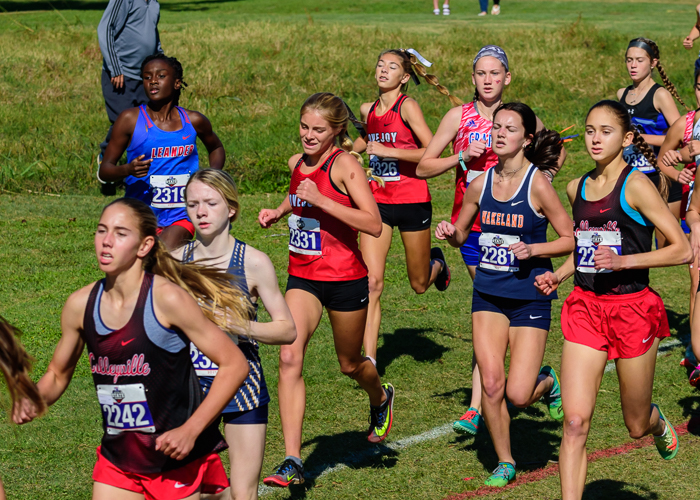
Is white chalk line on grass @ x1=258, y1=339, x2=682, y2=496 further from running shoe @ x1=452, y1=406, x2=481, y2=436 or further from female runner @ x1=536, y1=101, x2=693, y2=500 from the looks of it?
female runner @ x1=536, y1=101, x2=693, y2=500

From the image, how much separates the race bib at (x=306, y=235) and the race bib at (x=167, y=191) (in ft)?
5.75

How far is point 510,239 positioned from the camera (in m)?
5.30

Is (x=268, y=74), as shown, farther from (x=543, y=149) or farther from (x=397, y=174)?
(x=543, y=149)

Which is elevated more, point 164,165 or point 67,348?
point 164,165

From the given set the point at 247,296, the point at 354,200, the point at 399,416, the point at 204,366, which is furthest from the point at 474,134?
the point at 204,366

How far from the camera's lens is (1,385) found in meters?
6.99

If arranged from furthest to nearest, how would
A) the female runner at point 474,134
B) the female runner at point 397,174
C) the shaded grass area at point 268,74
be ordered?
the shaded grass area at point 268,74
the female runner at point 397,174
the female runner at point 474,134

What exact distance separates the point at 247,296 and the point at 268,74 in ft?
52.3

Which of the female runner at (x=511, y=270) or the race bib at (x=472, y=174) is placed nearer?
the female runner at (x=511, y=270)

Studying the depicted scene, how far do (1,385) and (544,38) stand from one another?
1986 cm

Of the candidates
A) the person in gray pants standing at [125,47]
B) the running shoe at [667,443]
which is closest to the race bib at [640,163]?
the running shoe at [667,443]

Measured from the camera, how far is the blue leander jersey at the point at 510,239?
5281 mm

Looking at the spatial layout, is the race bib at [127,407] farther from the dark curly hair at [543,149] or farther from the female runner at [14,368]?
the dark curly hair at [543,149]

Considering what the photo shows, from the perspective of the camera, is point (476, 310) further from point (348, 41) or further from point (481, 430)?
point (348, 41)
